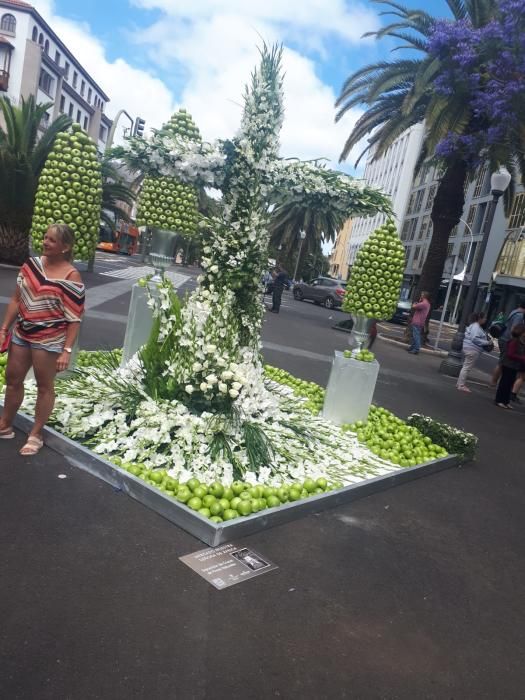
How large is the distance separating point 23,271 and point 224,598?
9.81ft

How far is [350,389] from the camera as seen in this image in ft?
23.6

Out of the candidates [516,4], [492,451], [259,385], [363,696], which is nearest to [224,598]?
[363,696]

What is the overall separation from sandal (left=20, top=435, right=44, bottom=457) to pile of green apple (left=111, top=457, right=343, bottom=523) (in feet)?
2.20

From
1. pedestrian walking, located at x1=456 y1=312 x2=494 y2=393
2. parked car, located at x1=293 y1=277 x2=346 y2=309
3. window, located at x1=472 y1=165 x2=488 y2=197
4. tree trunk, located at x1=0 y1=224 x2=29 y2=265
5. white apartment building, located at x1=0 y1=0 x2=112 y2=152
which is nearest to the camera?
pedestrian walking, located at x1=456 y1=312 x2=494 y2=393

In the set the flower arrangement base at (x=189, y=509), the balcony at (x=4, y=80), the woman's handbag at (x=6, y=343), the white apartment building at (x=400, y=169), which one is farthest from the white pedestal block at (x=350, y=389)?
the balcony at (x=4, y=80)

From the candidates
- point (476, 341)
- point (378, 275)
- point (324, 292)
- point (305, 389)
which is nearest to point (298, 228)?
point (324, 292)

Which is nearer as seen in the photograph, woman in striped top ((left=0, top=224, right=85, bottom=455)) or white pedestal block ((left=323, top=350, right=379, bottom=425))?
woman in striped top ((left=0, top=224, right=85, bottom=455))

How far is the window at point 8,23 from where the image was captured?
50.1m

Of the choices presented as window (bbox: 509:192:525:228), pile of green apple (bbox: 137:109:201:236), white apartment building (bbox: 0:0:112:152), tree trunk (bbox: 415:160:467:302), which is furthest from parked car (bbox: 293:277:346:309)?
pile of green apple (bbox: 137:109:201:236)

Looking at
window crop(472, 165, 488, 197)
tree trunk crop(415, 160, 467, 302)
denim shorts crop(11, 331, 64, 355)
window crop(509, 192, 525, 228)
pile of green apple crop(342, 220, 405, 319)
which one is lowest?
denim shorts crop(11, 331, 64, 355)

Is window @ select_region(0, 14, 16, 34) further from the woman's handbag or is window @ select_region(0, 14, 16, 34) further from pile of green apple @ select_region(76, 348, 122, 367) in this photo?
the woman's handbag

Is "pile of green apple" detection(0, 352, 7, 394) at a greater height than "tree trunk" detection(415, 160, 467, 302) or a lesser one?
lesser

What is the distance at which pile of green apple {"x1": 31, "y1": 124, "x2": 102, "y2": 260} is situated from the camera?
6.35 m

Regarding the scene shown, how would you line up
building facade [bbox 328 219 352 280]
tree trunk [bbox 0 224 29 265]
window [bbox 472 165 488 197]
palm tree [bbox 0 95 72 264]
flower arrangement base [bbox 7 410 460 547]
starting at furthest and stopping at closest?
building facade [bbox 328 219 352 280], window [bbox 472 165 488 197], tree trunk [bbox 0 224 29 265], palm tree [bbox 0 95 72 264], flower arrangement base [bbox 7 410 460 547]
